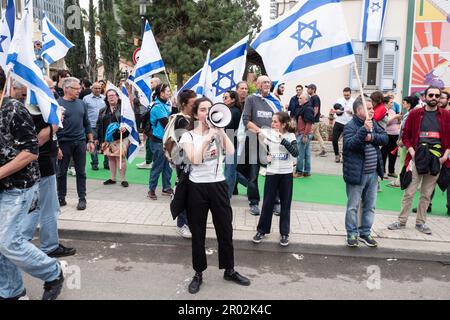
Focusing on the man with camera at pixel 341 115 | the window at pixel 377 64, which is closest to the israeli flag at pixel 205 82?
the man with camera at pixel 341 115

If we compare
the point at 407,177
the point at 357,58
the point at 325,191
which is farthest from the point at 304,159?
the point at 357,58

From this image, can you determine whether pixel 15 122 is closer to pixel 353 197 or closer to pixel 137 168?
pixel 353 197

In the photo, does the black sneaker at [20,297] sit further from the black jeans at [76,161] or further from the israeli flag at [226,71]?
the israeli flag at [226,71]

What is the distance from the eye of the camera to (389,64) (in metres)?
13.6

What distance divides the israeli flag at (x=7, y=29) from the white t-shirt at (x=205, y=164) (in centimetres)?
202

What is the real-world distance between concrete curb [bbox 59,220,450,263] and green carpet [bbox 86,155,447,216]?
6.51 feet

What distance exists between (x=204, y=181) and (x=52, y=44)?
570cm

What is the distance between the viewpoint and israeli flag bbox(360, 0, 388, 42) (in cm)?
1321

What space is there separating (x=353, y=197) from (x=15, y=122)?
146 inches

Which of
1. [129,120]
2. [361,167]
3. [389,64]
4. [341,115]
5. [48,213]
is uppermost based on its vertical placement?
[389,64]

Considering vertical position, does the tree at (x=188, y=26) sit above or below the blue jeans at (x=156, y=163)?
above

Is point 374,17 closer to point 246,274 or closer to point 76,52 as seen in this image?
point 246,274

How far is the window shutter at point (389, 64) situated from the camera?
1351 cm
